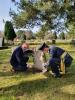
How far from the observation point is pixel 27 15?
44.2 m

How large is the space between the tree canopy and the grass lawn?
25891 millimetres

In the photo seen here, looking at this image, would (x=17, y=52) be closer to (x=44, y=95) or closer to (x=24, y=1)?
(x=44, y=95)

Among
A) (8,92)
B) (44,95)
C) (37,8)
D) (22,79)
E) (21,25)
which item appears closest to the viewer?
(44,95)

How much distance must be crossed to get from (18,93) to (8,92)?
1.31ft

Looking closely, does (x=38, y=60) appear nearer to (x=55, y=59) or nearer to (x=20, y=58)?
(x=20, y=58)

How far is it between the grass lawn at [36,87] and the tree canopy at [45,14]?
25891 mm

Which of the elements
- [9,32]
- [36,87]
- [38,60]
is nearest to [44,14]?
[38,60]

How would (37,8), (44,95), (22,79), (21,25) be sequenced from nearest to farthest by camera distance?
(44,95), (22,79), (37,8), (21,25)

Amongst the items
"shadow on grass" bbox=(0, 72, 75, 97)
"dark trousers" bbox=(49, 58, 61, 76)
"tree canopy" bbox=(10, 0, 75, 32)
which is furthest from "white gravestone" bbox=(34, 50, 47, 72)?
"tree canopy" bbox=(10, 0, 75, 32)

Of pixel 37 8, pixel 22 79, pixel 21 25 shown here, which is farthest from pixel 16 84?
pixel 21 25

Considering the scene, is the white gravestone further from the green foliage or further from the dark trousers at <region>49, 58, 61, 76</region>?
the green foliage

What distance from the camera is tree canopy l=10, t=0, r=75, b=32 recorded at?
133 feet

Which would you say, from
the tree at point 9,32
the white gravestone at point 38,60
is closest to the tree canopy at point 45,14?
the white gravestone at point 38,60

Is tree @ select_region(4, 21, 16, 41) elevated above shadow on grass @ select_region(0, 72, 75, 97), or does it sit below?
below
